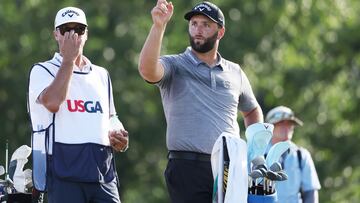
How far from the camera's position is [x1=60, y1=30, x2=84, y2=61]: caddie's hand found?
387 inches

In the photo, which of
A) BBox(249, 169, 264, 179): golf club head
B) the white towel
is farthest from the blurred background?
BBox(249, 169, 264, 179): golf club head

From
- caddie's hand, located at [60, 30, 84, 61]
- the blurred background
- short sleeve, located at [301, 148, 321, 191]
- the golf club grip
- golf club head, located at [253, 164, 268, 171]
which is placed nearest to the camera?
caddie's hand, located at [60, 30, 84, 61]

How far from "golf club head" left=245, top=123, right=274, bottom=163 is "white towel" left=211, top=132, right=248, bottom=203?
22 cm

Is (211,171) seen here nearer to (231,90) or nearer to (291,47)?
(231,90)

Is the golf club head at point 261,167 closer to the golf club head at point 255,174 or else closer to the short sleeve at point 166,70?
the golf club head at point 255,174

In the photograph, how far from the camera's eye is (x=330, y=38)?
86.4 feet

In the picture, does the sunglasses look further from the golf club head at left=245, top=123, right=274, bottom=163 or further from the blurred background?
the blurred background

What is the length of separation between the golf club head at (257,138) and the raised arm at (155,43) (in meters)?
0.78

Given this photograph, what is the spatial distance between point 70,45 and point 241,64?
13794 millimetres

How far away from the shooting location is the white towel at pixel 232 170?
984 cm

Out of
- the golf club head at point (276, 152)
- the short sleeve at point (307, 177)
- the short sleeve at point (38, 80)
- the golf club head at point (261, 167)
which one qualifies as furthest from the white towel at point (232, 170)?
the short sleeve at point (307, 177)

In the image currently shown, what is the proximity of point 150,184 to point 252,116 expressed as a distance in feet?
42.1

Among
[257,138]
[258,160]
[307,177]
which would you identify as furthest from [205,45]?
[307,177]

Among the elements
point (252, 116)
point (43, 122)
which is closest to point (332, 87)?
point (252, 116)
